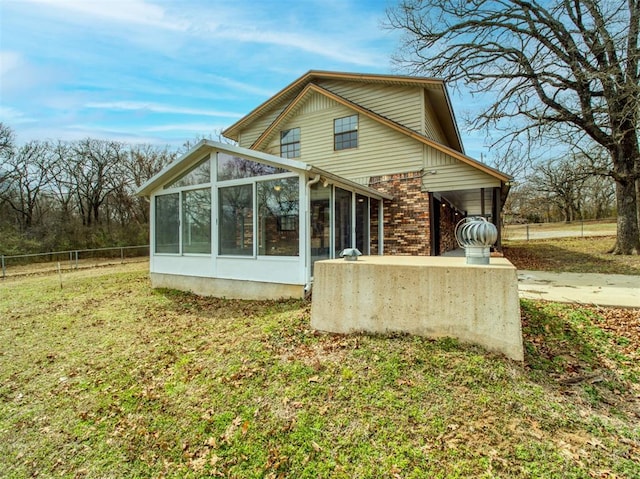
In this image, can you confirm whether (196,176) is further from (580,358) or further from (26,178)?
(26,178)

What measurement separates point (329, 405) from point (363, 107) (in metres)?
9.48

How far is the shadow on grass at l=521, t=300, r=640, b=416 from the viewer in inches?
116

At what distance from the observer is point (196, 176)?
25.3ft

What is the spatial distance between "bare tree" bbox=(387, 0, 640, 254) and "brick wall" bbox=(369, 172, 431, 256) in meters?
5.01

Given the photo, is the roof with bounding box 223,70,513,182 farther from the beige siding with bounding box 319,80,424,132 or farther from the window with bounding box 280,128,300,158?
the window with bounding box 280,128,300,158

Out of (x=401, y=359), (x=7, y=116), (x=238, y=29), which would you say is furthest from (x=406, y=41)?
(x=7, y=116)

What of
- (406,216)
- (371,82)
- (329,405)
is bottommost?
(329,405)

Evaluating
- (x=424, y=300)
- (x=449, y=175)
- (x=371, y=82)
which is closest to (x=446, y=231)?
(x=449, y=175)

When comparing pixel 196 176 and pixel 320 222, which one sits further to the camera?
pixel 196 176

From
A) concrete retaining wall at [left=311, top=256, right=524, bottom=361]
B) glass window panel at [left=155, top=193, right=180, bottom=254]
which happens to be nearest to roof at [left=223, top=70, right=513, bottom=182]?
glass window panel at [left=155, top=193, right=180, bottom=254]

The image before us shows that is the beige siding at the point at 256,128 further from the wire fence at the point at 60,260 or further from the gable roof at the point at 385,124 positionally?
the wire fence at the point at 60,260

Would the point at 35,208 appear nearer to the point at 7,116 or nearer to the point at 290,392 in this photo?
the point at 7,116

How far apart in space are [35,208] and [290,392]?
93.1 feet

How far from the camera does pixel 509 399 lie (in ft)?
9.23
